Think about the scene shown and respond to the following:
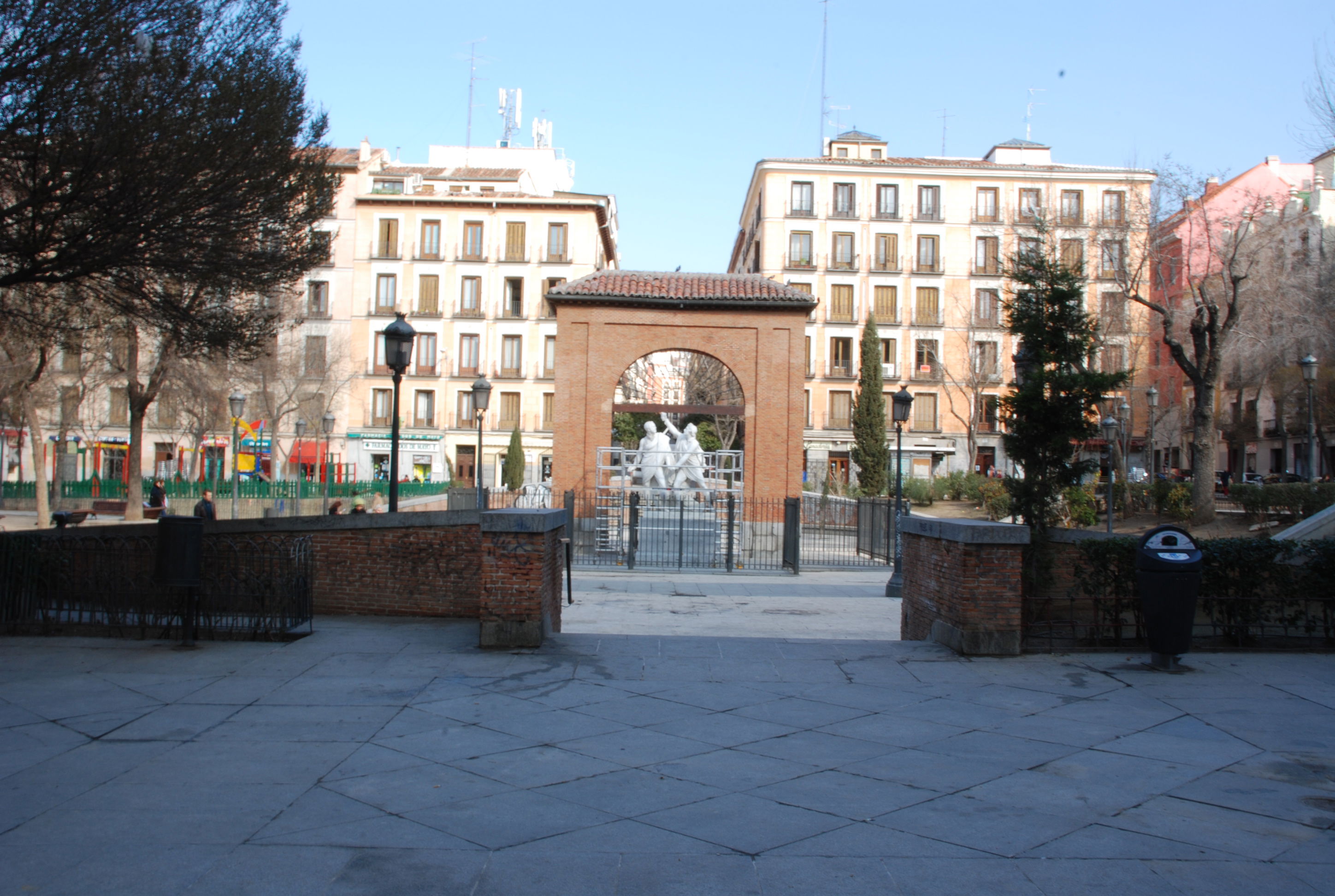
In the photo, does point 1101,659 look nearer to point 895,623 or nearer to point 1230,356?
point 895,623

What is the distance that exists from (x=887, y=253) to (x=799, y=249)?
16.3 feet

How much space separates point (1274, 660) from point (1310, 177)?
2230 inches

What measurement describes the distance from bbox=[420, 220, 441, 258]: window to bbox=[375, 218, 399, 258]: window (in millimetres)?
1412

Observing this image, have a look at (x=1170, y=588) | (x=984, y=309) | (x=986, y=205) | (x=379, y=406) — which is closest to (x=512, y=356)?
(x=379, y=406)

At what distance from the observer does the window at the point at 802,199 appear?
54.4 meters

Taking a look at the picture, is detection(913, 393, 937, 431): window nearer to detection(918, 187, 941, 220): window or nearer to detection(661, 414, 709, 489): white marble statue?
detection(918, 187, 941, 220): window

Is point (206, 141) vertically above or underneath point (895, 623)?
above

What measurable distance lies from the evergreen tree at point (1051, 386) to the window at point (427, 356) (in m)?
47.4

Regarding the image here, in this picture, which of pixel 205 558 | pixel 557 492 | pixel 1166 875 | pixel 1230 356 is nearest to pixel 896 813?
pixel 1166 875

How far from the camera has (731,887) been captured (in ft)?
12.1

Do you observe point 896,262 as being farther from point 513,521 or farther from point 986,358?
point 513,521

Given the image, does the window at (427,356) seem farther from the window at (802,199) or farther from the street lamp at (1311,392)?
the street lamp at (1311,392)

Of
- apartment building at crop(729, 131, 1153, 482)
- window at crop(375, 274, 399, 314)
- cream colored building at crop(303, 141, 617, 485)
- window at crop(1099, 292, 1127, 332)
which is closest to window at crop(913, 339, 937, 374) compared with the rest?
apartment building at crop(729, 131, 1153, 482)

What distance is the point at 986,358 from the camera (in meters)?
51.6
